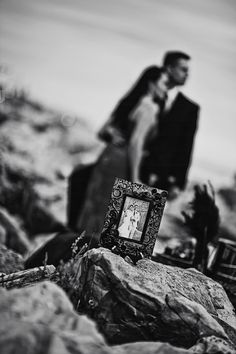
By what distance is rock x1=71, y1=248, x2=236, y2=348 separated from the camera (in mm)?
1797

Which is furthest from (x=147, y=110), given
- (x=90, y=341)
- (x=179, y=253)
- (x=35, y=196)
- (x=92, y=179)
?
(x=90, y=341)

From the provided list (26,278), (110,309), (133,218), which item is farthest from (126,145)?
(110,309)

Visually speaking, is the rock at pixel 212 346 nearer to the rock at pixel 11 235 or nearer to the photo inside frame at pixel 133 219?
the photo inside frame at pixel 133 219

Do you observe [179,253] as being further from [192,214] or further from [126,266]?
[126,266]

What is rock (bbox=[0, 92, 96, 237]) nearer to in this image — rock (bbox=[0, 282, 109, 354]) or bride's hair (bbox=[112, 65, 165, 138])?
bride's hair (bbox=[112, 65, 165, 138])

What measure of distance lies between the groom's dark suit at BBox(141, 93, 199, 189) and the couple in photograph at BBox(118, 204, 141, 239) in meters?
3.08

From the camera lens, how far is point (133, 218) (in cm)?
229

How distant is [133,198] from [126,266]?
0.48 m

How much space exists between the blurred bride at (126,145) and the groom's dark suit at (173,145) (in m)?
0.17

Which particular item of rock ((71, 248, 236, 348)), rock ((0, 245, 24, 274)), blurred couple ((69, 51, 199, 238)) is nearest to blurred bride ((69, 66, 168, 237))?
blurred couple ((69, 51, 199, 238))

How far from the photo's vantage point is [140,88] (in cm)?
542

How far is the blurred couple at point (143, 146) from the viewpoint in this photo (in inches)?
202

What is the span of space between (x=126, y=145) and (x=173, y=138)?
689 millimetres

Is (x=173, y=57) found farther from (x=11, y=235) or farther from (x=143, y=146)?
(x=11, y=235)
